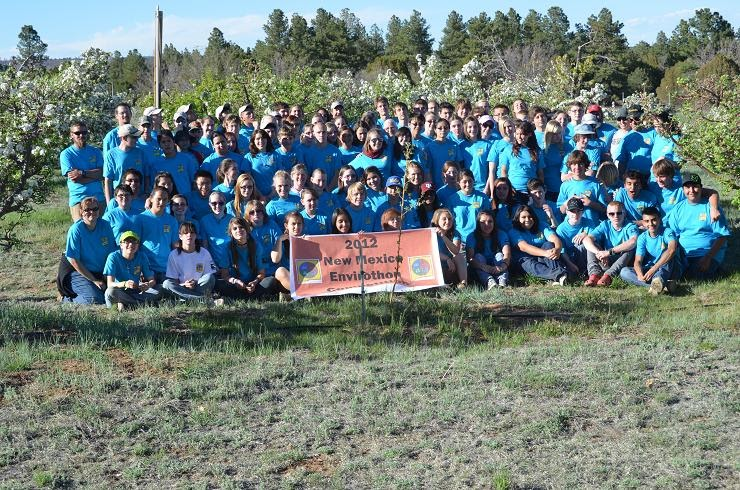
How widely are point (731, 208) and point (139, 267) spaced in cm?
1043

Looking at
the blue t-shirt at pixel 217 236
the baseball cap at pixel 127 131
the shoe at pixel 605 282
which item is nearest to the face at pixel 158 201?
the blue t-shirt at pixel 217 236

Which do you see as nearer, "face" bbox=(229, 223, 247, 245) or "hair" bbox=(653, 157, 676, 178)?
"face" bbox=(229, 223, 247, 245)

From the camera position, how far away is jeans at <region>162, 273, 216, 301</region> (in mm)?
10469

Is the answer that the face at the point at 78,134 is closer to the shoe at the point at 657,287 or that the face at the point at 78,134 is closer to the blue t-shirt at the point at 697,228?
the shoe at the point at 657,287

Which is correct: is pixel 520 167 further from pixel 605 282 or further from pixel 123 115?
pixel 123 115

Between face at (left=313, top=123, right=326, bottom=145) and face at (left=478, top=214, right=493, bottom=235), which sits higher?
face at (left=313, top=123, right=326, bottom=145)

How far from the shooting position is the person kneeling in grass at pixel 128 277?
10.3 metres

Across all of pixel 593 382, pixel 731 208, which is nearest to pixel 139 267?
pixel 593 382

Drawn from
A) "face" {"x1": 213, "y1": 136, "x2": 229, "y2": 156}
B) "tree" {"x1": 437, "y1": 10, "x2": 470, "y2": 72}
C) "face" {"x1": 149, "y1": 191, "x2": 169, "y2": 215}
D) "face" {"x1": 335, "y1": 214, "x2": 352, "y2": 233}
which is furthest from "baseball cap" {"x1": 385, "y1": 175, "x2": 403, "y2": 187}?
"tree" {"x1": 437, "y1": 10, "x2": 470, "y2": 72}

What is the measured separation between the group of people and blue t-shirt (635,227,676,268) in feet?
0.05

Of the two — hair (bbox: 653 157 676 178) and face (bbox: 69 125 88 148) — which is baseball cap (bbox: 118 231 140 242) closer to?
face (bbox: 69 125 88 148)

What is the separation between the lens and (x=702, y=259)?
11695mm

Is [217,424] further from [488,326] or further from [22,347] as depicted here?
[488,326]

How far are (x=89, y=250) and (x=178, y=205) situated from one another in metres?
1.09
